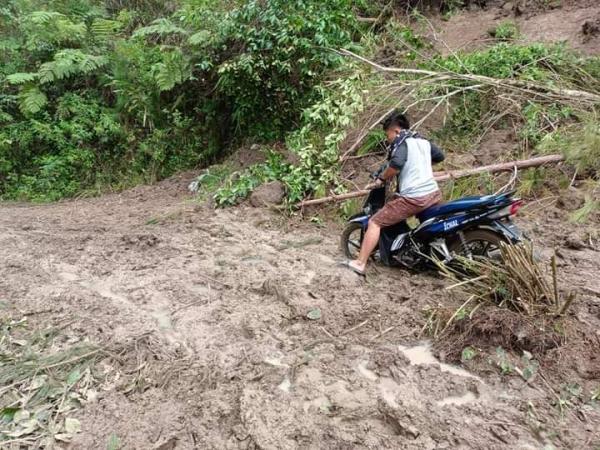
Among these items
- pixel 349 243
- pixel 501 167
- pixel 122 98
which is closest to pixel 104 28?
pixel 122 98

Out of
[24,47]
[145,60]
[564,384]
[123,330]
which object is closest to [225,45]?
[145,60]

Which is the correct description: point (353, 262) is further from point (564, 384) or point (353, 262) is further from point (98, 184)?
point (98, 184)

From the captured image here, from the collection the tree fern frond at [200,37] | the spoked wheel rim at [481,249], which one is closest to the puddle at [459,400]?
the spoked wheel rim at [481,249]

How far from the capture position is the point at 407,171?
3895 millimetres

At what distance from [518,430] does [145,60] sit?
27.7ft

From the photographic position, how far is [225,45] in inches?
296

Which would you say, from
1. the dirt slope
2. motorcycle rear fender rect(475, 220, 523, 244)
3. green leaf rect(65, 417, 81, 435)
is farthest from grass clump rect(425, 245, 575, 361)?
the dirt slope

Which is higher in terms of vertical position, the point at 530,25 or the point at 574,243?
the point at 530,25

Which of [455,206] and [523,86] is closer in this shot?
[455,206]

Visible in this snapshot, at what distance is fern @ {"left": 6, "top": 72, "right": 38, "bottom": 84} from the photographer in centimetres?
817

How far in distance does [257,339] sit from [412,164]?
6.50 feet

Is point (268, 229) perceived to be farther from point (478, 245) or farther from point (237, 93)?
point (237, 93)

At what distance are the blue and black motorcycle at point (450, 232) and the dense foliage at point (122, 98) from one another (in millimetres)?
3660

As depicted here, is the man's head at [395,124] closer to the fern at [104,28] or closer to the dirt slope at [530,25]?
the dirt slope at [530,25]
